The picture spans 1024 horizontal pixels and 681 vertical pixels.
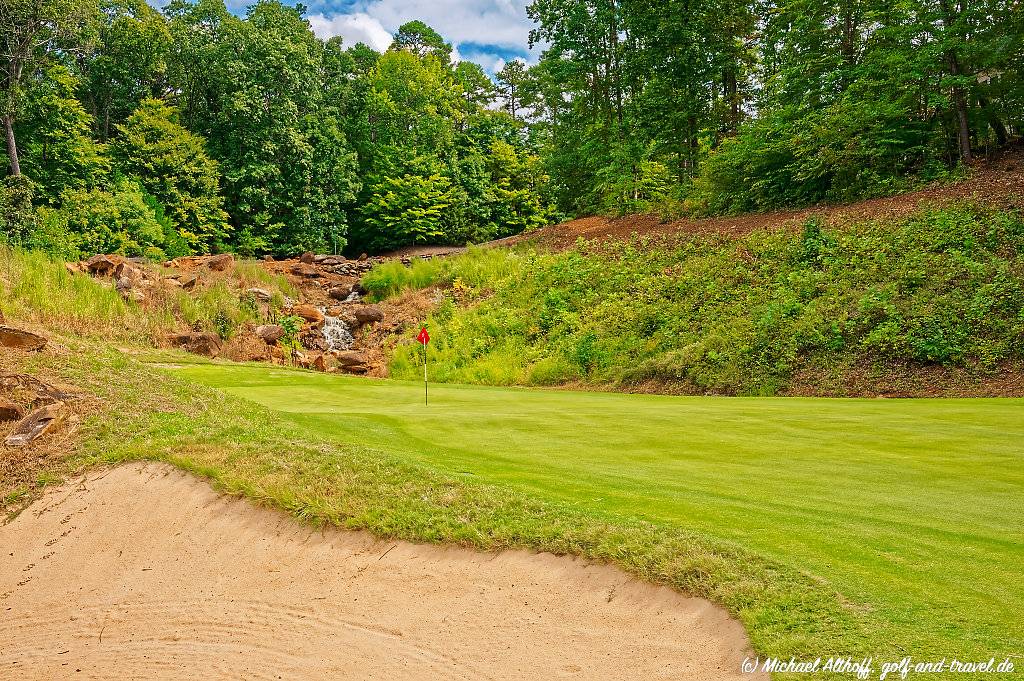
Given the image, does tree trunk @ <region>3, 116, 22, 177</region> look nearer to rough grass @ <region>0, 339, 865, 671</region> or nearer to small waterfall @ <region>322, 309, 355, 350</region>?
small waterfall @ <region>322, 309, 355, 350</region>

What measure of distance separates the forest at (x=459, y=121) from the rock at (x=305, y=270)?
762 centimetres

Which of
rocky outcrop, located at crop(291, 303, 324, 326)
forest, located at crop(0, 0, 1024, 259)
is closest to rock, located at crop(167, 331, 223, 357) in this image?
rocky outcrop, located at crop(291, 303, 324, 326)

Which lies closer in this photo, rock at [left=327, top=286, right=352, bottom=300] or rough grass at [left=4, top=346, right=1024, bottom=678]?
rough grass at [left=4, top=346, right=1024, bottom=678]

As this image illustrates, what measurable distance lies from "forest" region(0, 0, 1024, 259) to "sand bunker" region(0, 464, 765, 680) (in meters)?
20.6

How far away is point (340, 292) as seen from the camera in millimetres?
29562

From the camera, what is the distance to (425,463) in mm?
7469

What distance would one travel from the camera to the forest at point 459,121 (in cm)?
2181

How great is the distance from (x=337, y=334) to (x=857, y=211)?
1758cm

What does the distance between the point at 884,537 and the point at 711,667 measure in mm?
1813

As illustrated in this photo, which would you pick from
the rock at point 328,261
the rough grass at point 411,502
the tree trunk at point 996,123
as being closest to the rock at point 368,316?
the rock at point 328,261

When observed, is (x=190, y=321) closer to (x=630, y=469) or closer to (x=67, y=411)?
(x=67, y=411)

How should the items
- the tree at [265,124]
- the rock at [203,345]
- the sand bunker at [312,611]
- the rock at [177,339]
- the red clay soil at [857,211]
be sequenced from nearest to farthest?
the sand bunker at [312,611], the red clay soil at [857,211], the rock at [177,339], the rock at [203,345], the tree at [265,124]

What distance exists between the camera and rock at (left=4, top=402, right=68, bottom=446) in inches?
355

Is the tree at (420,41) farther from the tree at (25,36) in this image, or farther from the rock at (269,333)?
the rock at (269,333)
